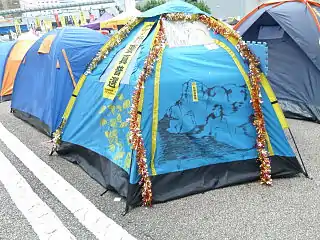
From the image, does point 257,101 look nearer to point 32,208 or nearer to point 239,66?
point 239,66

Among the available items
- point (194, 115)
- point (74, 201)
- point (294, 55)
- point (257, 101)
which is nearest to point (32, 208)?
point (74, 201)

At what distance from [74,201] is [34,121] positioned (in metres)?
3.62

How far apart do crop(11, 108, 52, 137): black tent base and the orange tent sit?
7.68ft

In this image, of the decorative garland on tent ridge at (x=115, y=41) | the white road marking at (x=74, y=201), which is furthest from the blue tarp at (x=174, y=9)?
the white road marking at (x=74, y=201)

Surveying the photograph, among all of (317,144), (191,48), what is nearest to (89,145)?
(191,48)

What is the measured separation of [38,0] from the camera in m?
54.8

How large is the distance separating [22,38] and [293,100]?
8284mm

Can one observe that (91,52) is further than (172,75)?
Yes

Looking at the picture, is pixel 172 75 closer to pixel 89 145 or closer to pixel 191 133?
pixel 191 133

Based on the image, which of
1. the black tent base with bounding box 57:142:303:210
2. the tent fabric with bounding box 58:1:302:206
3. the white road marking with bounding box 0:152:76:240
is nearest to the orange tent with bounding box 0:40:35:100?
the white road marking with bounding box 0:152:76:240

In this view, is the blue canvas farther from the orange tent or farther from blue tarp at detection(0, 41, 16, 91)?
blue tarp at detection(0, 41, 16, 91)

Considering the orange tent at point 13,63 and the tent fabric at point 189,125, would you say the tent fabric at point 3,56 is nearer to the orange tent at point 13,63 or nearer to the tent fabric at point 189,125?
the orange tent at point 13,63

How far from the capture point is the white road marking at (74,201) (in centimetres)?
329

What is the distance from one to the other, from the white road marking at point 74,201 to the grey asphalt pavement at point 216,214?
6 centimetres
